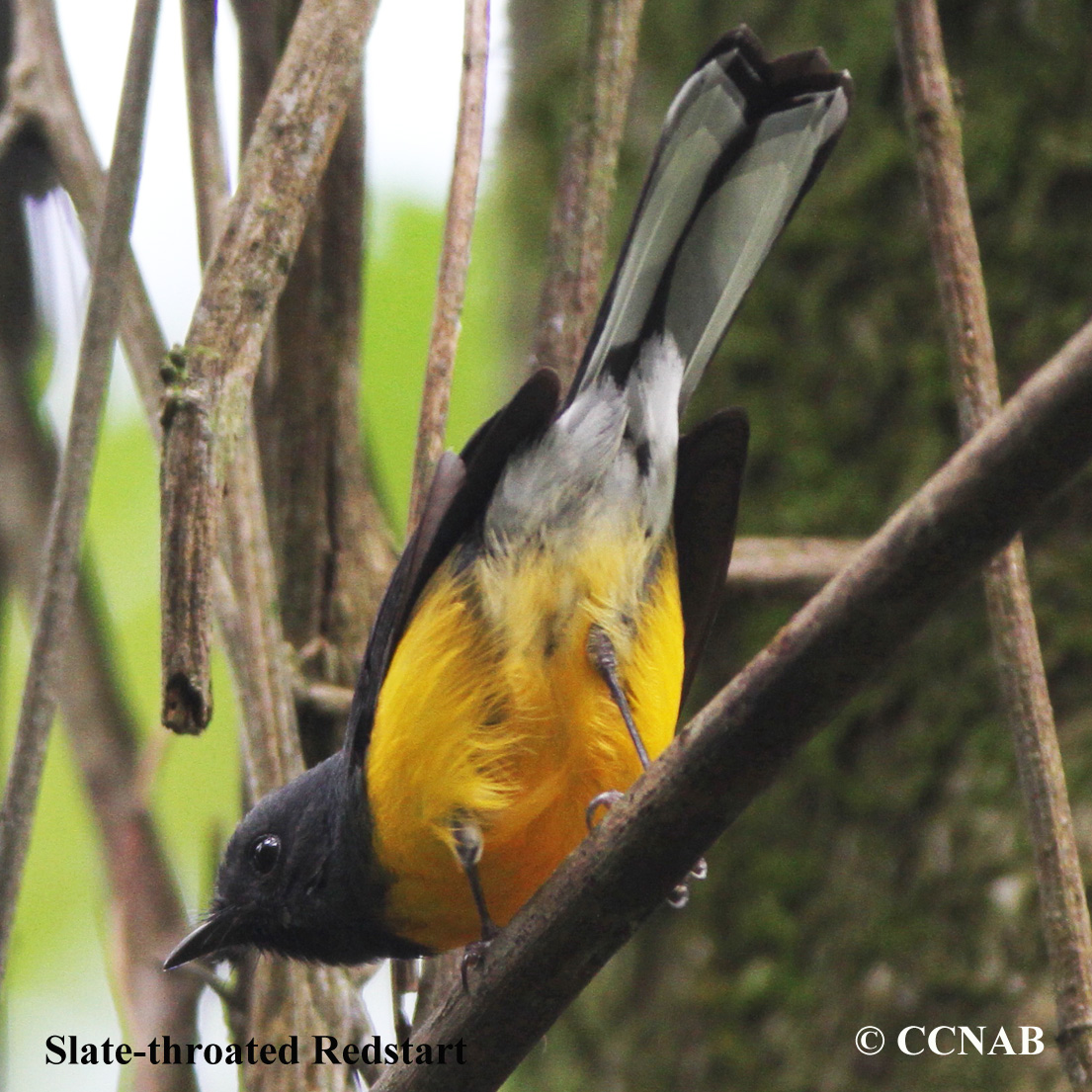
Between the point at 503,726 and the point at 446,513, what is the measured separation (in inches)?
16.4

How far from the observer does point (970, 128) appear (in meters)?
3.88

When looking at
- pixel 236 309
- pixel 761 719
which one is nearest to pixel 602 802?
pixel 761 719

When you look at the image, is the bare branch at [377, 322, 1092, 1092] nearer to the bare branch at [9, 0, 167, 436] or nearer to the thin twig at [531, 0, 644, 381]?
the bare branch at [9, 0, 167, 436]

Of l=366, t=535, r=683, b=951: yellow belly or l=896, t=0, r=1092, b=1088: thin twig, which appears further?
l=366, t=535, r=683, b=951: yellow belly

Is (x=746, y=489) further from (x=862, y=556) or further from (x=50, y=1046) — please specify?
(x=862, y=556)

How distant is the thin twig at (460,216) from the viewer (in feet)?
8.07

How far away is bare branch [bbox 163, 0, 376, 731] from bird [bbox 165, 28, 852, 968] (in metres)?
0.71

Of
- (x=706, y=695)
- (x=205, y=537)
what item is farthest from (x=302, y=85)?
(x=706, y=695)

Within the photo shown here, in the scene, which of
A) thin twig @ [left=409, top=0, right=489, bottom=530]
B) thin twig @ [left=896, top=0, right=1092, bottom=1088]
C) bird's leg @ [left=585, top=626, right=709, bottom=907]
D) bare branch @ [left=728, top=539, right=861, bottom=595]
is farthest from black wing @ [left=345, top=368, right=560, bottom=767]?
bare branch @ [left=728, top=539, right=861, bottom=595]

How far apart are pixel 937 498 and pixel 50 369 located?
2.48 m

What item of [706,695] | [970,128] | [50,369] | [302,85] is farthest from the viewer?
[706,695]

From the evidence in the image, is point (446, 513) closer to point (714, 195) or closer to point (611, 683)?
point (611, 683)

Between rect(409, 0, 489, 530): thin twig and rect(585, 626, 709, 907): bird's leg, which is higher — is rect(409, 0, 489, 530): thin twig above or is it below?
above

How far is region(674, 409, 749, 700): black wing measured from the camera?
2742 millimetres
